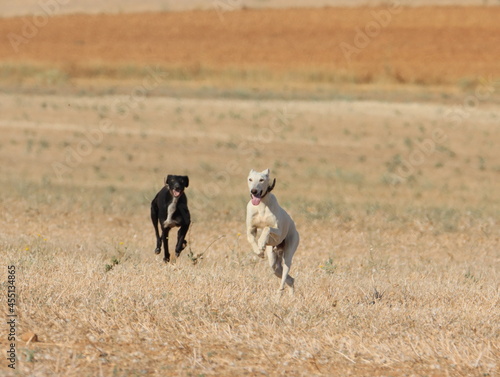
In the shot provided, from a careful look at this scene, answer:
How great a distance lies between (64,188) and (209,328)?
14.4 m

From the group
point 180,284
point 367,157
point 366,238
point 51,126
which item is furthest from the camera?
point 51,126

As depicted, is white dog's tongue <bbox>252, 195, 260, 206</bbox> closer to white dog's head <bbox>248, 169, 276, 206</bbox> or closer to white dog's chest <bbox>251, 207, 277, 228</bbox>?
white dog's head <bbox>248, 169, 276, 206</bbox>

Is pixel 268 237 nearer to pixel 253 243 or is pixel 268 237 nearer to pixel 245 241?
pixel 253 243

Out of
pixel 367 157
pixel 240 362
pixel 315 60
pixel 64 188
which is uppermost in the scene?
pixel 315 60

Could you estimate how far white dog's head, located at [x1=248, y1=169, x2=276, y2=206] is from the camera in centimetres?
980

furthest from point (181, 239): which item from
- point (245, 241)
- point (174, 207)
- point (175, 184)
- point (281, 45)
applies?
point (281, 45)

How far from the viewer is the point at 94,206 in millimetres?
18344

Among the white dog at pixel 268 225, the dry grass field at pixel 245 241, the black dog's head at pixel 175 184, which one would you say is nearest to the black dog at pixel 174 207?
the black dog's head at pixel 175 184

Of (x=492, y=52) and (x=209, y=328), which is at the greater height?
(x=492, y=52)

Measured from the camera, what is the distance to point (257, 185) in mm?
9828

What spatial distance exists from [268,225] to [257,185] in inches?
17.8

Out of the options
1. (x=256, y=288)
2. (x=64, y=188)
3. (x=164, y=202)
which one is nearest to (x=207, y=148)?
(x=64, y=188)

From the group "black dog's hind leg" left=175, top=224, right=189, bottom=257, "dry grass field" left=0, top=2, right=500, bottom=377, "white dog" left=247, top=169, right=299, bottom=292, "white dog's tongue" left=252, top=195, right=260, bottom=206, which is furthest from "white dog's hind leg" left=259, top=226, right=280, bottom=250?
"black dog's hind leg" left=175, top=224, right=189, bottom=257

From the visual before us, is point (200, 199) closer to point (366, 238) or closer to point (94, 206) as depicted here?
point (94, 206)
